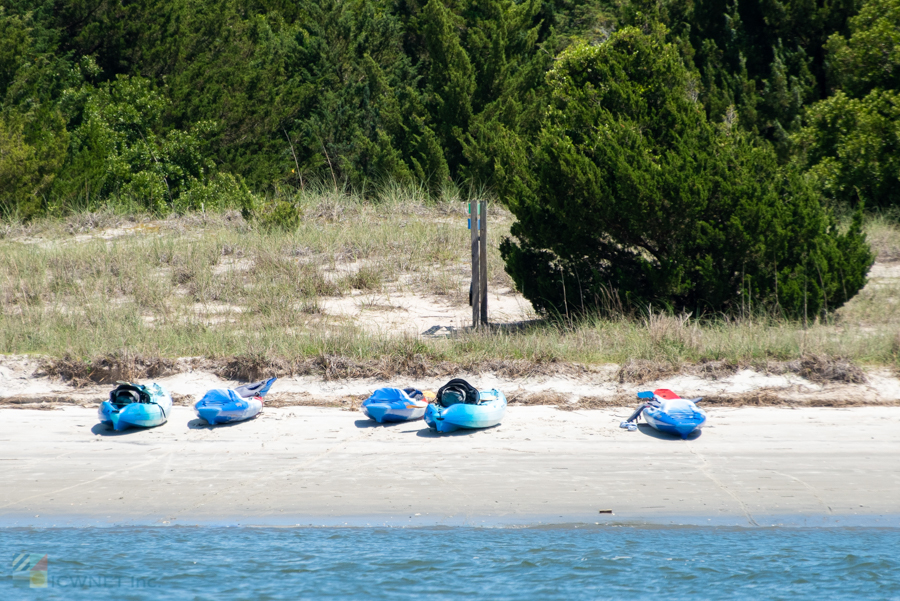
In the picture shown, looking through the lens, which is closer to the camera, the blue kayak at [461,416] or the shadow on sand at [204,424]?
the blue kayak at [461,416]

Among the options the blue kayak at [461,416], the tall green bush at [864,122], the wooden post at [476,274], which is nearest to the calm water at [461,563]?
the blue kayak at [461,416]

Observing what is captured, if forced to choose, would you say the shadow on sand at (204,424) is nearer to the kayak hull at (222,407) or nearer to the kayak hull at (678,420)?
the kayak hull at (222,407)

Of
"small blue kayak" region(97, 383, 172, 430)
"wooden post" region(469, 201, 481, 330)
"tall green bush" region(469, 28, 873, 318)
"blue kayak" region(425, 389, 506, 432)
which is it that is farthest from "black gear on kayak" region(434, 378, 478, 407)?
"tall green bush" region(469, 28, 873, 318)

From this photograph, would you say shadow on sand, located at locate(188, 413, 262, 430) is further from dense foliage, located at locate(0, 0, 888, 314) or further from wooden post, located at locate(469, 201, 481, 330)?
Answer: dense foliage, located at locate(0, 0, 888, 314)

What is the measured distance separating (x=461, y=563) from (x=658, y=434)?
2.23 meters

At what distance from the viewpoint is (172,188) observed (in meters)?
21.2

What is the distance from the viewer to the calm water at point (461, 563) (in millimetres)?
5469

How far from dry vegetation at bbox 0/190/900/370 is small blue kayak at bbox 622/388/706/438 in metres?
1.11

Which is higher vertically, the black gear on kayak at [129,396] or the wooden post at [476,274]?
the wooden post at [476,274]

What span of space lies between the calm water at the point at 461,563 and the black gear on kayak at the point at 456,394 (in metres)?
1.71

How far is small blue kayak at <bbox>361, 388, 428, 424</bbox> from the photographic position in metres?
7.38

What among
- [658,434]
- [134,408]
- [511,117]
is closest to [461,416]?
[658,434]

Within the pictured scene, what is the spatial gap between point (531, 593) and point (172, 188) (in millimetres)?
17855

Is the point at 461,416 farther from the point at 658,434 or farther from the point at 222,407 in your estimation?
the point at 222,407
